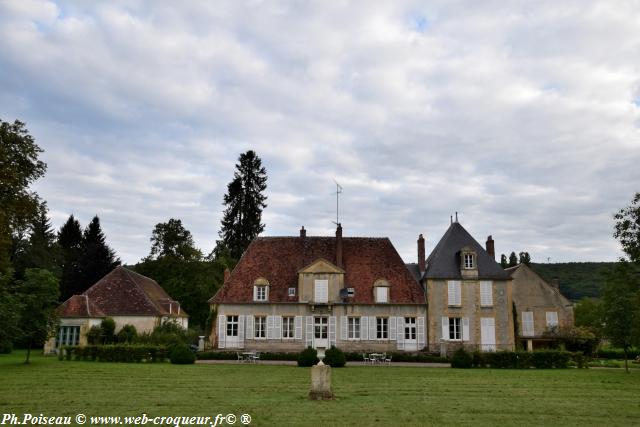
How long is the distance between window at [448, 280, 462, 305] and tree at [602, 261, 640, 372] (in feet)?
29.4

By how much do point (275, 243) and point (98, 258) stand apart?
21.5m

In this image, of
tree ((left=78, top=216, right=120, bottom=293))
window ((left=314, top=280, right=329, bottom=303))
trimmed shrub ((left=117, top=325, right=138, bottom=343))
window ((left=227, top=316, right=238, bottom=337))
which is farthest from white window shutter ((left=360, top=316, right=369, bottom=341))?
tree ((left=78, top=216, right=120, bottom=293))

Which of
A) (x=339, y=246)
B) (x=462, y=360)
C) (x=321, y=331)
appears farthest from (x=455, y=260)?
(x=462, y=360)

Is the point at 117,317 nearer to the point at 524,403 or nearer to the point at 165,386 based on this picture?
the point at 165,386

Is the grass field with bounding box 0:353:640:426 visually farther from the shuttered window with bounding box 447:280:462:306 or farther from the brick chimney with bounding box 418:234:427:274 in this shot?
the brick chimney with bounding box 418:234:427:274

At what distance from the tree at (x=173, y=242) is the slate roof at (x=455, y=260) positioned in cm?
2311

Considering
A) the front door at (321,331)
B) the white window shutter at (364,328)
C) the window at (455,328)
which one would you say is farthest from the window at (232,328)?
the window at (455,328)

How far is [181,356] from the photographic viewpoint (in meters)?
25.6

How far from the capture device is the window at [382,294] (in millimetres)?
33191

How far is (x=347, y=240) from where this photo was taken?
36.7 meters

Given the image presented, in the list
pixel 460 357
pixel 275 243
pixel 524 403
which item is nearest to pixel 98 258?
pixel 275 243

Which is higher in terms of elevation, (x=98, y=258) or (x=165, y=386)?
(x=98, y=258)

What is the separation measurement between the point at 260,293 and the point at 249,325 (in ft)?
6.44

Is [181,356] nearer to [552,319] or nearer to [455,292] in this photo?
[455,292]
